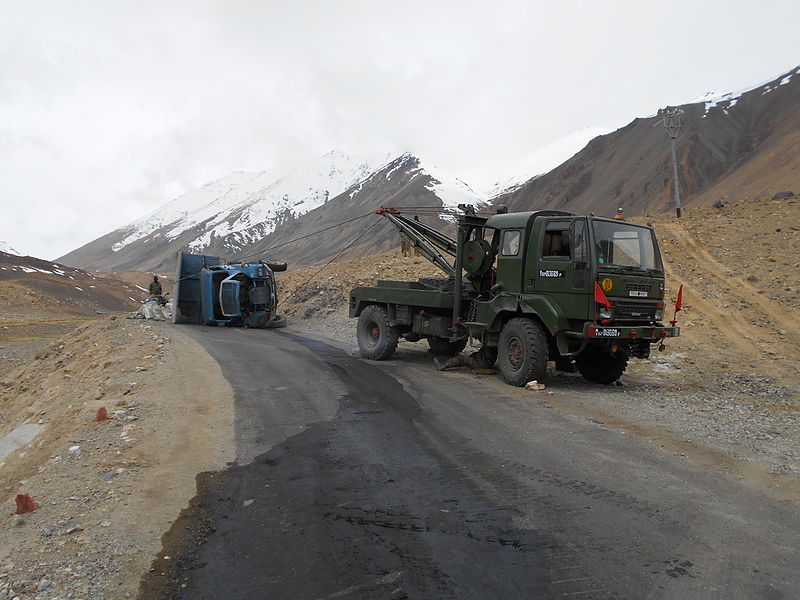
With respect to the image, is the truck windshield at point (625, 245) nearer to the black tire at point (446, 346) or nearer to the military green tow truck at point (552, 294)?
the military green tow truck at point (552, 294)

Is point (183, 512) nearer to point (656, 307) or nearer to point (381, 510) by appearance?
point (381, 510)

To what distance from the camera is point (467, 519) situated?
14.9 ft

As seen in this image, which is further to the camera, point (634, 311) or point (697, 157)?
point (697, 157)

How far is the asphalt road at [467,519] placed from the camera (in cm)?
367

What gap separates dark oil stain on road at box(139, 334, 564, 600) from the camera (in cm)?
364

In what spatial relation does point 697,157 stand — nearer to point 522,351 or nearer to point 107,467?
point 522,351

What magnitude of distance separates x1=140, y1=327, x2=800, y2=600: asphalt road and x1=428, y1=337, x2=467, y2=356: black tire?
17.6ft

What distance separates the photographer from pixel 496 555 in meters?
3.98

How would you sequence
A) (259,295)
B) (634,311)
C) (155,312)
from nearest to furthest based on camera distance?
(634,311)
(259,295)
(155,312)

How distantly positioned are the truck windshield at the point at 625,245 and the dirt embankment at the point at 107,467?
6.07 m

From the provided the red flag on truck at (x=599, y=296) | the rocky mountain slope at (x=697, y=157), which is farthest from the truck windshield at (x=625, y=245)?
the rocky mountain slope at (x=697, y=157)

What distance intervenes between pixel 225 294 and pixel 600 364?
48.6 feet

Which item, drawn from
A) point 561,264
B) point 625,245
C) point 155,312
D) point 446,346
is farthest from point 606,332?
point 155,312

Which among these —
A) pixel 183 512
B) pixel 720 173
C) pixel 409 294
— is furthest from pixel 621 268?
pixel 720 173
